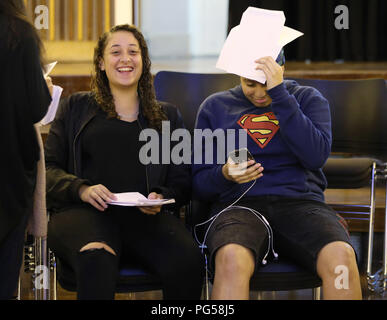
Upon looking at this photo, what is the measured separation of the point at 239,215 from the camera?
2.17 metres

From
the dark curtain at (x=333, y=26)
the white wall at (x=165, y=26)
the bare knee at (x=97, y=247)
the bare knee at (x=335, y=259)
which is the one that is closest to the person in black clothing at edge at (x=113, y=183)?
the bare knee at (x=97, y=247)

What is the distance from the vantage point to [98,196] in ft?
6.97

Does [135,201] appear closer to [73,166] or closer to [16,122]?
[73,166]

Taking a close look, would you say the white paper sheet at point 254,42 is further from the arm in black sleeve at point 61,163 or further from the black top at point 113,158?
the arm in black sleeve at point 61,163

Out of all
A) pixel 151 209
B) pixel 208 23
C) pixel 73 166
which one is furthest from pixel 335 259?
pixel 208 23

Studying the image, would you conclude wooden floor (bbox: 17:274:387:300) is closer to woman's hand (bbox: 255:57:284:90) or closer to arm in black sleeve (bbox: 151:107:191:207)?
arm in black sleeve (bbox: 151:107:191:207)

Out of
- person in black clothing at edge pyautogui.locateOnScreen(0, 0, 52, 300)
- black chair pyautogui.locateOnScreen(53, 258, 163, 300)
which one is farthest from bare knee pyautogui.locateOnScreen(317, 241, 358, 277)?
person in black clothing at edge pyautogui.locateOnScreen(0, 0, 52, 300)

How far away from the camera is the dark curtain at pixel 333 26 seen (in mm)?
7082

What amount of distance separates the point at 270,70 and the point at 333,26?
5243mm

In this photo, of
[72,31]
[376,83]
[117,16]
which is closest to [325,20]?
[117,16]

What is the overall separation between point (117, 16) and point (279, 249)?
4844 mm

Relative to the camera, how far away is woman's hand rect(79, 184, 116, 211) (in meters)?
2.12

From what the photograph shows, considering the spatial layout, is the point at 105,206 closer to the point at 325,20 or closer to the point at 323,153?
the point at 323,153

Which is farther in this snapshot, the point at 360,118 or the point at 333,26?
the point at 333,26
